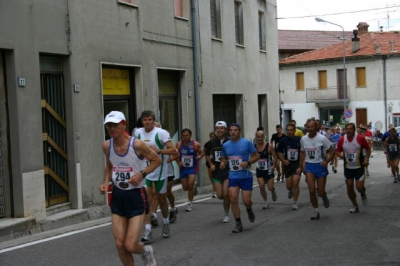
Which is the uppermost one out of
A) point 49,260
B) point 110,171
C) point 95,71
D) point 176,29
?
point 176,29

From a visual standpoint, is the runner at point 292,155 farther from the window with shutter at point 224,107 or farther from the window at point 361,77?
the window at point 361,77

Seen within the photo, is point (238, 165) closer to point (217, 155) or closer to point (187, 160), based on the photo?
point (217, 155)

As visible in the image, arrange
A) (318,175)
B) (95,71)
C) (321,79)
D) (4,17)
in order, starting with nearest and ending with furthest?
(4,17)
(318,175)
(95,71)
(321,79)

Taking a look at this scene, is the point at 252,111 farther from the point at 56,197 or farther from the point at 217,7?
the point at 56,197

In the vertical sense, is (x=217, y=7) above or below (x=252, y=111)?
above

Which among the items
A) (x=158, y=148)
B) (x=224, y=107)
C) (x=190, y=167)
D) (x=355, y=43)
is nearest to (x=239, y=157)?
(x=158, y=148)

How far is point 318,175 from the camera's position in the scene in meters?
13.1

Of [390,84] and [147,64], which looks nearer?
[147,64]

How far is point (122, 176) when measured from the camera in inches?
299

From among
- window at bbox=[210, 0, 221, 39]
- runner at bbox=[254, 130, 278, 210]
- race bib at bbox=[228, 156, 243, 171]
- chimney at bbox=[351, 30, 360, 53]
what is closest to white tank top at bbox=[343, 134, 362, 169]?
runner at bbox=[254, 130, 278, 210]

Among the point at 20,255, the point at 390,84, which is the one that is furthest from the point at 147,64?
the point at 390,84

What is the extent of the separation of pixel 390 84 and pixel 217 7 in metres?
35.6

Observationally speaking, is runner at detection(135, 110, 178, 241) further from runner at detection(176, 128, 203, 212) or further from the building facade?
runner at detection(176, 128, 203, 212)

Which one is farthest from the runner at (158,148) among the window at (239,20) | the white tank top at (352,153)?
the window at (239,20)
